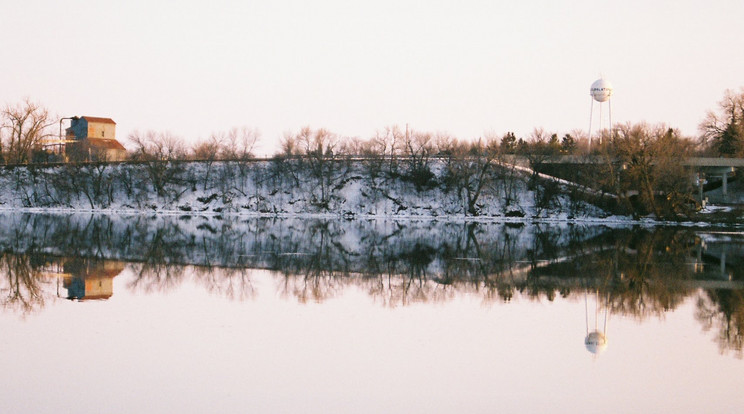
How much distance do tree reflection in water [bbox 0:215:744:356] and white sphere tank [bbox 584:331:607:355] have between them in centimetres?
211

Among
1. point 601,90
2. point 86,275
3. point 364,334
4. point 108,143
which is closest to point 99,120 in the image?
point 108,143

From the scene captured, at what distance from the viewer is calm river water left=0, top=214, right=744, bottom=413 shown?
9.62 meters

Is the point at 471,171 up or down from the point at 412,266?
up

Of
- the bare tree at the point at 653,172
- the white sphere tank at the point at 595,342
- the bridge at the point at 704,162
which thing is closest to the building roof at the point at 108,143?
the bridge at the point at 704,162

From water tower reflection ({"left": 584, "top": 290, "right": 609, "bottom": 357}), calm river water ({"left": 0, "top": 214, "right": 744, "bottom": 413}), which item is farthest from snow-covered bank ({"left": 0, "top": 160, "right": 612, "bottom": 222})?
water tower reflection ({"left": 584, "top": 290, "right": 609, "bottom": 357})

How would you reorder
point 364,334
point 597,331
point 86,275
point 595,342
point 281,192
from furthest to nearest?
1. point 281,192
2. point 86,275
3. point 597,331
4. point 364,334
5. point 595,342

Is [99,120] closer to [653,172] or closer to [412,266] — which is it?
[653,172]

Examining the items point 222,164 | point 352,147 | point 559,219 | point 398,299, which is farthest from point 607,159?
point 398,299

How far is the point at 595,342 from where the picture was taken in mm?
13000

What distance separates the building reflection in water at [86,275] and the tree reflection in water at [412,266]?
30 cm

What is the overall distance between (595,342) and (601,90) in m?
69.0

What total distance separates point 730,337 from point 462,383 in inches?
252

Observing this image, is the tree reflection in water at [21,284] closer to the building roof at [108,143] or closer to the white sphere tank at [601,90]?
the white sphere tank at [601,90]

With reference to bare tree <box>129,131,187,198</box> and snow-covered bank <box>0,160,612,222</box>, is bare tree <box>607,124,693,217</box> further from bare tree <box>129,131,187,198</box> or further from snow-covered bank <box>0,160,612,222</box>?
bare tree <box>129,131,187,198</box>
